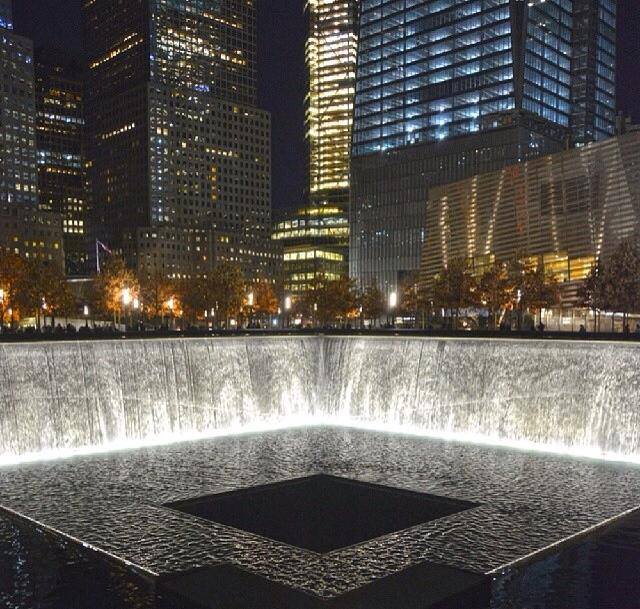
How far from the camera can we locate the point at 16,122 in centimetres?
16775

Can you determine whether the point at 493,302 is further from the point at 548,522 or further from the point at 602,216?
the point at 548,522

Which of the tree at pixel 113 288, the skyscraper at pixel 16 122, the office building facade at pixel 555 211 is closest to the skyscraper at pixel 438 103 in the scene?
the office building facade at pixel 555 211

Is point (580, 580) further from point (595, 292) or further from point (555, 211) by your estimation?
point (555, 211)

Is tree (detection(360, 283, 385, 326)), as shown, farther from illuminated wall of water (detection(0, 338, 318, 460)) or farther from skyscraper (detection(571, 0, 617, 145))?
illuminated wall of water (detection(0, 338, 318, 460))

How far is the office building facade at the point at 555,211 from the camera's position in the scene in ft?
238

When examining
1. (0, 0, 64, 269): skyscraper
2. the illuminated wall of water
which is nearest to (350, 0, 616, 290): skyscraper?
(0, 0, 64, 269): skyscraper

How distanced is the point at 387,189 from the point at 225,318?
Answer: 54624mm

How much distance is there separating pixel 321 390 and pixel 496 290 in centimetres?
4271

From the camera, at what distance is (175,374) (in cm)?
2809

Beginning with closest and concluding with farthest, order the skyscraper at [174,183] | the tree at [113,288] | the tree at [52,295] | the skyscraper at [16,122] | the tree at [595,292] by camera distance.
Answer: the tree at [595,292], the tree at [52,295], the tree at [113,288], the skyscraper at [16,122], the skyscraper at [174,183]

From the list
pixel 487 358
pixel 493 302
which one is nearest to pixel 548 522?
pixel 487 358

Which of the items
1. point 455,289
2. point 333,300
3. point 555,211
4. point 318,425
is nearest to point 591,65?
point 555,211

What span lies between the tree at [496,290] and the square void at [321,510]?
56.6 m

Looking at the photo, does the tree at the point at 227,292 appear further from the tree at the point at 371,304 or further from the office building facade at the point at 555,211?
the office building facade at the point at 555,211
